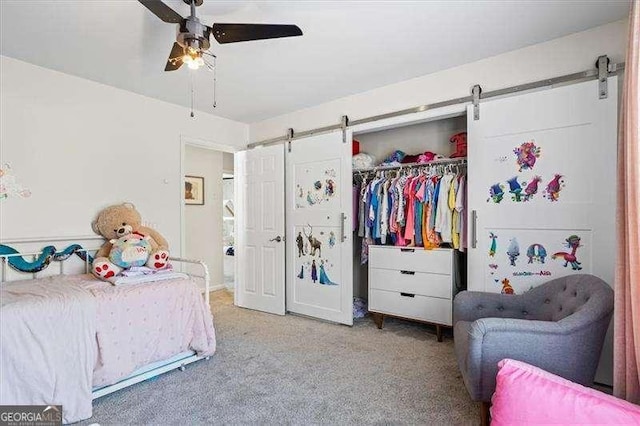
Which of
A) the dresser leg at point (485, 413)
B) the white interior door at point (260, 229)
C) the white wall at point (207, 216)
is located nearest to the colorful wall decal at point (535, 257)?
the dresser leg at point (485, 413)

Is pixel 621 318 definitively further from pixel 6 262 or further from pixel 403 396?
pixel 6 262

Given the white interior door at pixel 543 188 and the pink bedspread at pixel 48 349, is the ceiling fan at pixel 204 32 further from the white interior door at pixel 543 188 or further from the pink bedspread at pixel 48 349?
the white interior door at pixel 543 188

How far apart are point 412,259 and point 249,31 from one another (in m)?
2.34

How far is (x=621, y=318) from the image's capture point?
1.36 m

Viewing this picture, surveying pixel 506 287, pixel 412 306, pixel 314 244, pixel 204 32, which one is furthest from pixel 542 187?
pixel 204 32

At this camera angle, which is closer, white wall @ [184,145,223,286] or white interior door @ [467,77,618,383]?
white interior door @ [467,77,618,383]

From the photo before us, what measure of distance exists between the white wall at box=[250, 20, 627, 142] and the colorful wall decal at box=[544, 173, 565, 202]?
2.55ft

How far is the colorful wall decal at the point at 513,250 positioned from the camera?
248 centimetres

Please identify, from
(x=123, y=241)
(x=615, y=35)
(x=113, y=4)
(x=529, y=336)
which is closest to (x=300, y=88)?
(x=113, y=4)

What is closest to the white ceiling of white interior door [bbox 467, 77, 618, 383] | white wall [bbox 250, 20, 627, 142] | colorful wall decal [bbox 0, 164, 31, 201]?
white wall [bbox 250, 20, 627, 142]

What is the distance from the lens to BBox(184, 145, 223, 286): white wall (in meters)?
4.83

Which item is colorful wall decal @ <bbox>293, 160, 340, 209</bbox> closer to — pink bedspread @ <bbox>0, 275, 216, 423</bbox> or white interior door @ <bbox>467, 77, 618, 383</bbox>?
white interior door @ <bbox>467, 77, 618, 383</bbox>

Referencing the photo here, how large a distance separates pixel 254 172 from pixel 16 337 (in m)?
2.74

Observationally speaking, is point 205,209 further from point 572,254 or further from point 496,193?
point 572,254
